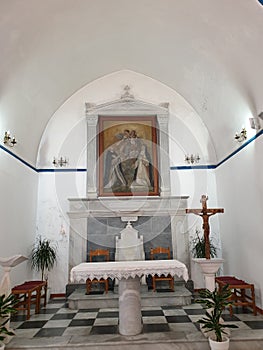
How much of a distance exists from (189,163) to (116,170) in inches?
70.2

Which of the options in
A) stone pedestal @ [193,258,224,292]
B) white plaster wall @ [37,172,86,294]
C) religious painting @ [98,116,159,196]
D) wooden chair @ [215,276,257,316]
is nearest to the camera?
stone pedestal @ [193,258,224,292]

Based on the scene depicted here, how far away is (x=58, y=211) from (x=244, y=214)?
4006 millimetres

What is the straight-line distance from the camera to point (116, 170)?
658 centimetres

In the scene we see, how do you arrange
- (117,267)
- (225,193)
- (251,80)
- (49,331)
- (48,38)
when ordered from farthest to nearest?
(225,193)
(48,38)
(251,80)
(49,331)
(117,267)

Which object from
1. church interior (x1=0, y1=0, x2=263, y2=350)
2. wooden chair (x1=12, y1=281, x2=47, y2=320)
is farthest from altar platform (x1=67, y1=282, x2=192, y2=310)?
wooden chair (x1=12, y1=281, x2=47, y2=320)

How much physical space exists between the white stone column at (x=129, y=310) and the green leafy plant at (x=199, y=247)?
268 centimetres

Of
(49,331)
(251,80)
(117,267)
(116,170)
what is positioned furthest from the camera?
(116,170)

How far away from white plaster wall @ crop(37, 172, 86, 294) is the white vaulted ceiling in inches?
31.7

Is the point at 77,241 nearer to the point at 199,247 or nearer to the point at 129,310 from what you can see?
the point at 199,247

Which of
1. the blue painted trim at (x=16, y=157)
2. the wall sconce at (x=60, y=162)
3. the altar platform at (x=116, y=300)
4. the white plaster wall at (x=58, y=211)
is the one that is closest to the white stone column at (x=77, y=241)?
the white plaster wall at (x=58, y=211)

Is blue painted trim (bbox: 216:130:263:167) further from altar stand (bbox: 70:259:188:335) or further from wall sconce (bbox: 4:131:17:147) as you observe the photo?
wall sconce (bbox: 4:131:17:147)

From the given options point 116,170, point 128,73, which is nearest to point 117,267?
point 116,170

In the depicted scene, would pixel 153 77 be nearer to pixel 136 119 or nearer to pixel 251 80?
pixel 136 119

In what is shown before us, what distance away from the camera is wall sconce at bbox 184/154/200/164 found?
21.8 feet
